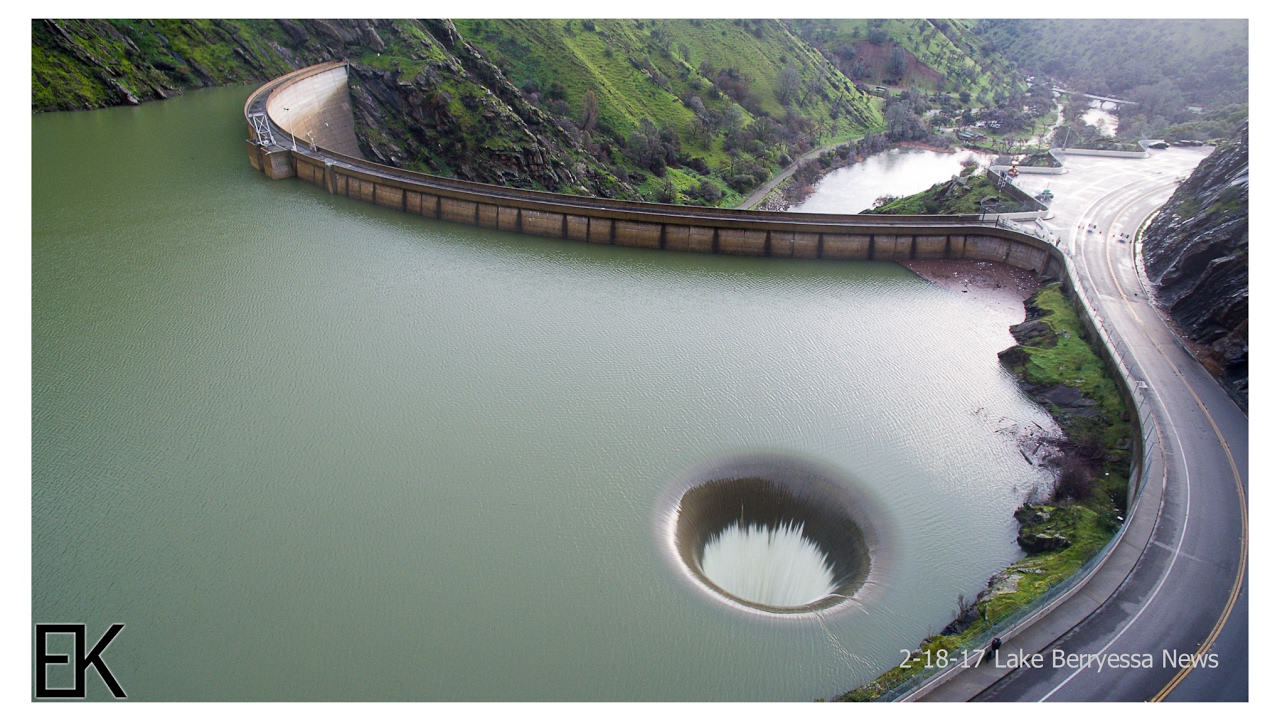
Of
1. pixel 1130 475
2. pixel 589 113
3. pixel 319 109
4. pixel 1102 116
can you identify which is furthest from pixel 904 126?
pixel 1130 475

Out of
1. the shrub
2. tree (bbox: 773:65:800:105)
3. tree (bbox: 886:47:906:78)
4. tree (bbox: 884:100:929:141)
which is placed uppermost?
tree (bbox: 886:47:906:78)

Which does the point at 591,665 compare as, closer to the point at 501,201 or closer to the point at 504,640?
the point at 504,640

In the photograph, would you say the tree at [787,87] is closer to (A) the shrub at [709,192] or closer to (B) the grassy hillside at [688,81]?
(B) the grassy hillside at [688,81]

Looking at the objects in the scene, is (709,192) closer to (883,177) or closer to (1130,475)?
(883,177)

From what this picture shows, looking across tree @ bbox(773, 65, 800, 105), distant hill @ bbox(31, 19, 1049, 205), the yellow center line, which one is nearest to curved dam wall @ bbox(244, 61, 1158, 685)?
the yellow center line

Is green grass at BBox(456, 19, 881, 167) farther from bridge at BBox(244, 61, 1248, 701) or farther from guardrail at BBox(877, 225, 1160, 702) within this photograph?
guardrail at BBox(877, 225, 1160, 702)

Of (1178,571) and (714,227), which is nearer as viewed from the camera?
(1178,571)
